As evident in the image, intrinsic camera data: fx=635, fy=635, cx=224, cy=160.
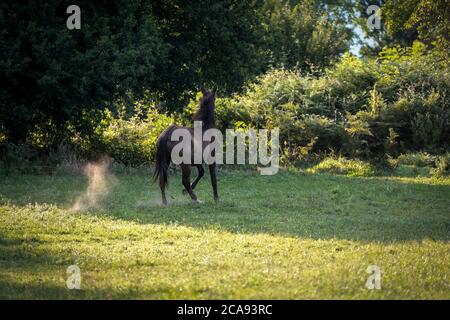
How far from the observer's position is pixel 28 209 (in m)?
13.0

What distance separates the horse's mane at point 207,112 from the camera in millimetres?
14617

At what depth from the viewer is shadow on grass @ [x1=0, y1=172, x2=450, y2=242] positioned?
11.9 m

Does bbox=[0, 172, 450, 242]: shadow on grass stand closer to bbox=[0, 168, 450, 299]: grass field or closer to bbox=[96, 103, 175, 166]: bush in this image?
bbox=[0, 168, 450, 299]: grass field

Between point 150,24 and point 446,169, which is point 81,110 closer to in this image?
A: point 150,24

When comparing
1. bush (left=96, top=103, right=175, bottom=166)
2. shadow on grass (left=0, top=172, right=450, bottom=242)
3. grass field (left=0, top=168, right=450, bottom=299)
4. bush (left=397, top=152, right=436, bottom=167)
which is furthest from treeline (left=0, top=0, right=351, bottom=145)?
bush (left=397, top=152, right=436, bottom=167)

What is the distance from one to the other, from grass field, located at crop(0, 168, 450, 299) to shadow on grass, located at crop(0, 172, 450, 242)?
3 cm

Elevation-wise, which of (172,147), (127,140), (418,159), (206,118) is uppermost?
(206,118)

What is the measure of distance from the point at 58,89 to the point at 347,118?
11.4m

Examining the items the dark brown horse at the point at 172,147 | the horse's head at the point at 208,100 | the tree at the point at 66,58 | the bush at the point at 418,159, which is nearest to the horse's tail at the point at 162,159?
the dark brown horse at the point at 172,147

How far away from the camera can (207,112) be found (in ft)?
48.1

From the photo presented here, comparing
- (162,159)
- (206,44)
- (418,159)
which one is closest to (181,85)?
(206,44)

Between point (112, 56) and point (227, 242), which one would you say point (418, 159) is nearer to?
point (112, 56)

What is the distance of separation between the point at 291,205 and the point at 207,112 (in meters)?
2.93

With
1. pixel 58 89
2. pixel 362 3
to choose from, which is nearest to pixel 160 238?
pixel 58 89
